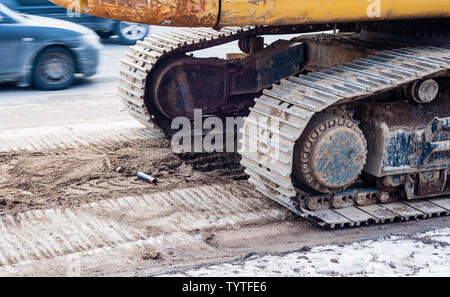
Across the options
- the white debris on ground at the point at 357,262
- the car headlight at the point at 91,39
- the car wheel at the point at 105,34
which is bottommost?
the white debris on ground at the point at 357,262

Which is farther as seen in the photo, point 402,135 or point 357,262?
point 402,135

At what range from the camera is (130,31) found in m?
15.9

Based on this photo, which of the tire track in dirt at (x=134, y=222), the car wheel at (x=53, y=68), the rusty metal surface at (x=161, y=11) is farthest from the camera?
the car wheel at (x=53, y=68)

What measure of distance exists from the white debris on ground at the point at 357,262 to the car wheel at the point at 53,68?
6961mm

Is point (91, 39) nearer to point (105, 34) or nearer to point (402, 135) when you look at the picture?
point (105, 34)

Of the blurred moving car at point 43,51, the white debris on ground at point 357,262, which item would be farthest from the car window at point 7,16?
the white debris on ground at point 357,262

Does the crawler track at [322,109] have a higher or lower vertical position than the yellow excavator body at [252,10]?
lower

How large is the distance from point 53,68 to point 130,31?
A: 4.78 meters

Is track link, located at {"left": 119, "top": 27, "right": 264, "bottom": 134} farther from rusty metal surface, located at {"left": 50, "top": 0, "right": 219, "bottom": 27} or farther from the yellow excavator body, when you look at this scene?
rusty metal surface, located at {"left": 50, "top": 0, "right": 219, "bottom": 27}

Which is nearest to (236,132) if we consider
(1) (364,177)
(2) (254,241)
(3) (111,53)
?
(1) (364,177)

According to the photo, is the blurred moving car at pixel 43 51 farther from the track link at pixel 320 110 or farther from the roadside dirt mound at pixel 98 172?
the track link at pixel 320 110

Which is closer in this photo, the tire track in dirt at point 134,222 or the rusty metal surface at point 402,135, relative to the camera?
the tire track in dirt at point 134,222

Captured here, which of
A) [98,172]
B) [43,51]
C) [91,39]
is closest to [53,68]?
[43,51]

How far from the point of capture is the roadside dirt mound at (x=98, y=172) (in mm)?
6688
